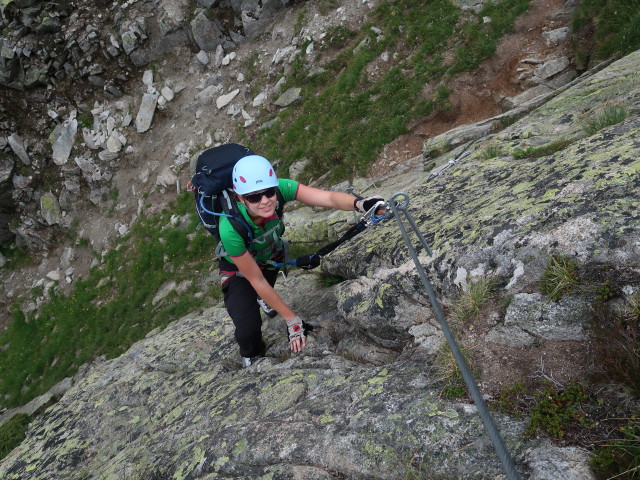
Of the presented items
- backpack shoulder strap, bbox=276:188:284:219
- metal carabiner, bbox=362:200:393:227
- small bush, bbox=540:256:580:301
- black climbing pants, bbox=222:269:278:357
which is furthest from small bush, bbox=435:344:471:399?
black climbing pants, bbox=222:269:278:357

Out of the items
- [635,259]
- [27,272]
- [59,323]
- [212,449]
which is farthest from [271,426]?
[27,272]

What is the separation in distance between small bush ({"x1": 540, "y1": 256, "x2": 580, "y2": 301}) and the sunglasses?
3.27 m

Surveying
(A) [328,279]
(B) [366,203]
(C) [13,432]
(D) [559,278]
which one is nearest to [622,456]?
(D) [559,278]

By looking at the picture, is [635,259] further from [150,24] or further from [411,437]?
[150,24]

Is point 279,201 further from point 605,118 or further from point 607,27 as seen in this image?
point 607,27

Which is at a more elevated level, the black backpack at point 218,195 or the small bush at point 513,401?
the black backpack at point 218,195

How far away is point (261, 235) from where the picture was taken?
5.95 meters

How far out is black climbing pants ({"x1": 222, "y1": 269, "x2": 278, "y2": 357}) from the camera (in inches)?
255

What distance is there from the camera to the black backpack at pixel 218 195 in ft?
18.1

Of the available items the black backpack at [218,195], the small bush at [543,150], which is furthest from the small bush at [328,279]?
the small bush at [543,150]

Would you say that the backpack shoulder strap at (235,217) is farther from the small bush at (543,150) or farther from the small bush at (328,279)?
the small bush at (543,150)

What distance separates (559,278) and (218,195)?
4245 millimetres

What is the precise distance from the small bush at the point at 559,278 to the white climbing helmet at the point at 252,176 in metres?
3.22

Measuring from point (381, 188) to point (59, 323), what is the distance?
631 inches
